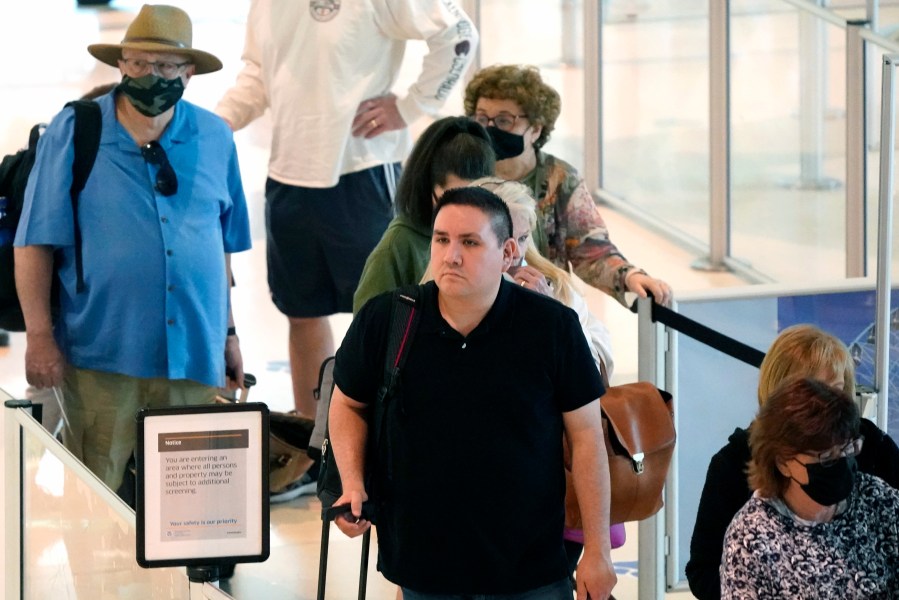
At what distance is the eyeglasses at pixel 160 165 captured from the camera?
4559mm

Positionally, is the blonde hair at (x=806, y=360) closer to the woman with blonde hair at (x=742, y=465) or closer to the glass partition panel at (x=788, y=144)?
the woman with blonde hair at (x=742, y=465)

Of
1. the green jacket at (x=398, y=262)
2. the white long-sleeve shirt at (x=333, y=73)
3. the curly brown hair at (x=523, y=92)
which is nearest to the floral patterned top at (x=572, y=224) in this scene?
the curly brown hair at (x=523, y=92)

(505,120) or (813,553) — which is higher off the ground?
(505,120)

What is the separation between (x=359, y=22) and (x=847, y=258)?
2920 mm

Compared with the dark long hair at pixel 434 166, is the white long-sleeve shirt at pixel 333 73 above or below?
above

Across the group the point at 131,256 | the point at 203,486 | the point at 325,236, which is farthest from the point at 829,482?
the point at 325,236

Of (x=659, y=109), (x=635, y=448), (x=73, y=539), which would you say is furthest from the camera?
(x=659, y=109)

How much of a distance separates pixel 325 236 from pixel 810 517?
3334 mm

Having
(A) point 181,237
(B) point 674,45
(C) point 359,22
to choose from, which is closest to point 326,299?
(C) point 359,22

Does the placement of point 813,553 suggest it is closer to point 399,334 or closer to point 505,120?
point 399,334

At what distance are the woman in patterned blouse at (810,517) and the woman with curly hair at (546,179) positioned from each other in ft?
5.35

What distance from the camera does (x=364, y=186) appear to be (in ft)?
19.7

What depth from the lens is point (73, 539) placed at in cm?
383

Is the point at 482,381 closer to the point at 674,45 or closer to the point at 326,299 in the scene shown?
the point at 326,299
